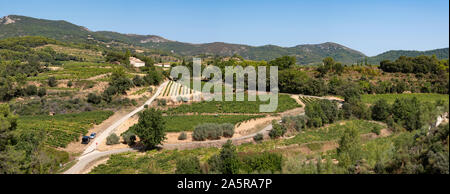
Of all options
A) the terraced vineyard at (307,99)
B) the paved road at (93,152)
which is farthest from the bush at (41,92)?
the terraced vineyard at (307,99)

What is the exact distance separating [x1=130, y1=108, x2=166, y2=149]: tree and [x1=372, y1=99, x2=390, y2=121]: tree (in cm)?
3551

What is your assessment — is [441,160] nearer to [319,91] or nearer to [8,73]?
[319,91]

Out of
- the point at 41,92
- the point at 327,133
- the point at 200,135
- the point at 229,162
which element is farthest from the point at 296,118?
the point at 41,92

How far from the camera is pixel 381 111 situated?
152ft

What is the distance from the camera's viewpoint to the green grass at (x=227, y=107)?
52438 mm

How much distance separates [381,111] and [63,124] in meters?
50.4

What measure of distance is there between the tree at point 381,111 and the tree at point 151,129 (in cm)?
3551

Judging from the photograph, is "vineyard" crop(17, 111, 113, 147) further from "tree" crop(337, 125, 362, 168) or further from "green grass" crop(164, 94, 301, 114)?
"tree" crop(337, 125, 362, 168)

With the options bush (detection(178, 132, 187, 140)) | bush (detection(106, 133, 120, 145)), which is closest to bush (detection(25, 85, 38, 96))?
bush (detection(106, 133, 120, 145))

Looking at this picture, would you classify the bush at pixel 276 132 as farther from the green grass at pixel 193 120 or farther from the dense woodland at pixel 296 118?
the green grass at pixel 193 120

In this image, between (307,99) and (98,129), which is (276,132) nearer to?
(307,99)

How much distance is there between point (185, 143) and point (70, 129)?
17.0 meters

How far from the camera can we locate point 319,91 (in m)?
66.8
